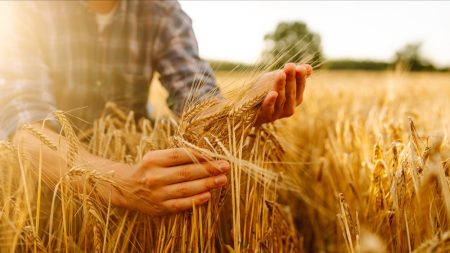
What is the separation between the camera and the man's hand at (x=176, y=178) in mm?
944

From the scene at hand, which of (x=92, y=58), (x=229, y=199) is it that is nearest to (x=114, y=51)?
(x=92, y=58)

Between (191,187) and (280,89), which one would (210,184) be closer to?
(191,187)

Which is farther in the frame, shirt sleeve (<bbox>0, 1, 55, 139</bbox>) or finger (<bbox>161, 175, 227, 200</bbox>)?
shirt sleeve (<bbox>0, 1, 55, 139</bbox>)

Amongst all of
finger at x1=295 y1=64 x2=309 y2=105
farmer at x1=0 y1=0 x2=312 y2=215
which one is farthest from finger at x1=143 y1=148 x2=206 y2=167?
farmer at x1=0 y1=0 x2=312 y2=215

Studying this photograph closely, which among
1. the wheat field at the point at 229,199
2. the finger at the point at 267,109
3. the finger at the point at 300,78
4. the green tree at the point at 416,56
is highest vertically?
the green tree at the point at 416,56

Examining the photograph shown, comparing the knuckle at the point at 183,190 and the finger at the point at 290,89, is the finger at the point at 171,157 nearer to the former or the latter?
the knuckle at the point at 183,190

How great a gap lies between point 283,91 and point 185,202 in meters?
0.32

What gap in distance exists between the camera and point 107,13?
1.84 m

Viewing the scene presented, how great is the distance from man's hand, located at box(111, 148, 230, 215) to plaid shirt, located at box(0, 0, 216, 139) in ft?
2.27

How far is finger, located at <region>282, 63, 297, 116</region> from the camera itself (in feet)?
3.24

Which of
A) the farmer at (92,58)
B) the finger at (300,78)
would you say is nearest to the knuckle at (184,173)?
the finger at (300,78)

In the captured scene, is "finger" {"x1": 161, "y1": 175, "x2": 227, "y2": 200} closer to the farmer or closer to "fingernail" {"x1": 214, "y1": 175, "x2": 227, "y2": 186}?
"fingernail" {"x1": 214, "y1": 175, "x2": 227, "y2": 186}

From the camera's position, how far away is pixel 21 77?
1.42 m

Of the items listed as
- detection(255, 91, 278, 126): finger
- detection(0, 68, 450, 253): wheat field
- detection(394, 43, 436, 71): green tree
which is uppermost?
detection(394, 43, 436, 71): green tree
